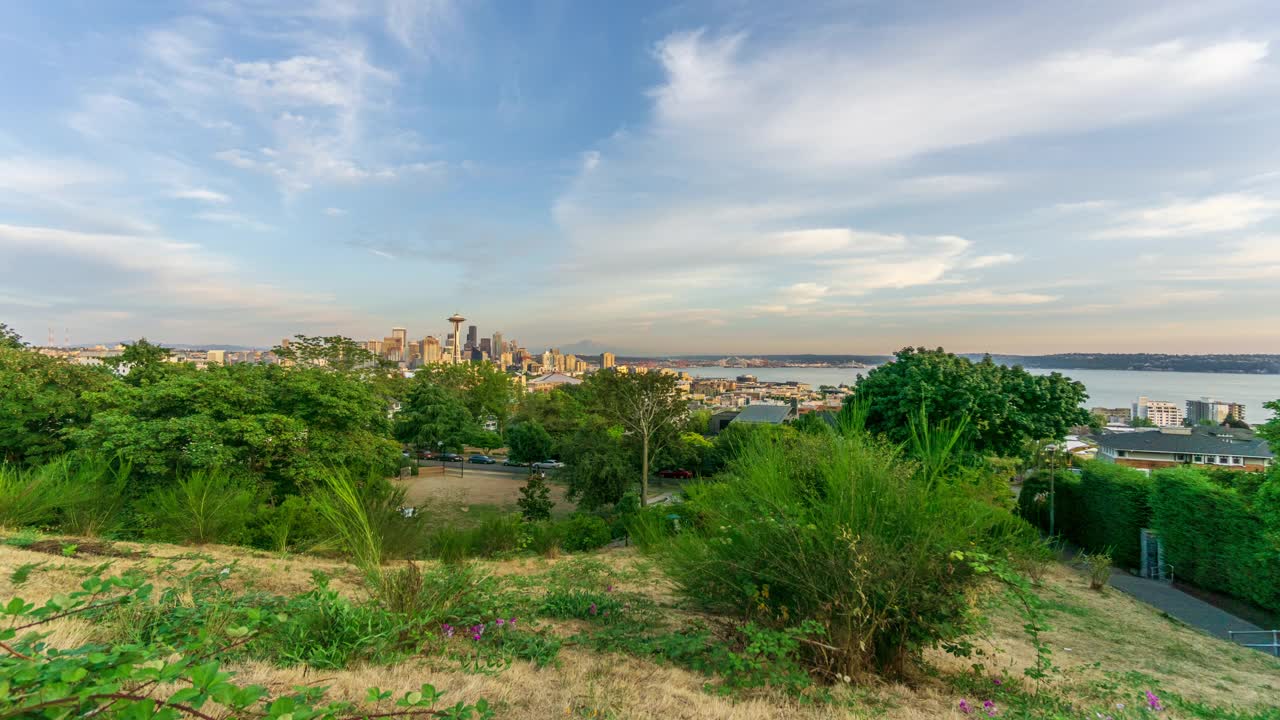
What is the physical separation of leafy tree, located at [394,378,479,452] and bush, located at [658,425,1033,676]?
27230 mm

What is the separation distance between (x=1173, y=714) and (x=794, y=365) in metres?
117


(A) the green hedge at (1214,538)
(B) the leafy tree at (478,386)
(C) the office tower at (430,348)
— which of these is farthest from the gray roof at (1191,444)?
(C) the office tower at (430,348)

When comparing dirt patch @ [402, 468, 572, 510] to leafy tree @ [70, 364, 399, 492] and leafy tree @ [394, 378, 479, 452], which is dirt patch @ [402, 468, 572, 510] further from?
leafy tree @ [70, 364, 399, 492]

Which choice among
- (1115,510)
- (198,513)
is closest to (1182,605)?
(1115,510)

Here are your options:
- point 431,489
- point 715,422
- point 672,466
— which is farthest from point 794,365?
point 431,489

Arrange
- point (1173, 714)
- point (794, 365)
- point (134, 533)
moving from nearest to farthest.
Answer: point (1173, 714) < point (134, 533) < point (794, 365)

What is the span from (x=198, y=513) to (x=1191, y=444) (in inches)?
1493

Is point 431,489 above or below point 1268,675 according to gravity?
below

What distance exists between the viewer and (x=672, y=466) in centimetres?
2831

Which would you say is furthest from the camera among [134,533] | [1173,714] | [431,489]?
[431,489]

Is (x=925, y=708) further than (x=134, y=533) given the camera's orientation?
No

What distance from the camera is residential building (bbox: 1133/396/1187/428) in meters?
65.1

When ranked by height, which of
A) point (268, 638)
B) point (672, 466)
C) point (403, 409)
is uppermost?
point (268, 638)

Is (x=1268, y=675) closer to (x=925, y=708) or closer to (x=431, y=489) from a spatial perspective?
(x=925, y=708)
